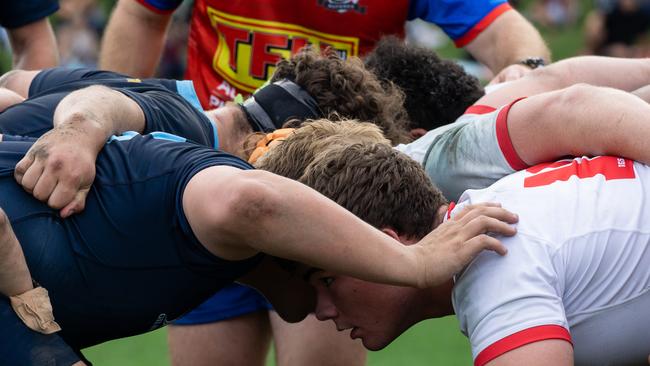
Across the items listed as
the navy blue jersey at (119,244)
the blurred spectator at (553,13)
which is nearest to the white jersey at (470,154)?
the navy blue jersey at (119,244)

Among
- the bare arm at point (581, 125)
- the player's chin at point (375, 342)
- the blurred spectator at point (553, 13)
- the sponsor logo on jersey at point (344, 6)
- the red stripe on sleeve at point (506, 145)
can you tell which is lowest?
the blurred spectator at point (553, 13)

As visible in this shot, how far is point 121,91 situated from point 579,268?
1488 mm

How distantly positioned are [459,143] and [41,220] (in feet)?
4.28

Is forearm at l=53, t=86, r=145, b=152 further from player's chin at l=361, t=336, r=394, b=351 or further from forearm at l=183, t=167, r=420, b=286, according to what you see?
player's chin at l=361, t=336, r=394, b=351

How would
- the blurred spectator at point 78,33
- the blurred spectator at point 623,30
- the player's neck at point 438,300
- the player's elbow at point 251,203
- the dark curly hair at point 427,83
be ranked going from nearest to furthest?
the player's elbow at point 251,203
the player's neck at point 438,300
the dark curly hair at point 427,83
the blurred spectator at point 78,33
the blurred spectator at point 623,30

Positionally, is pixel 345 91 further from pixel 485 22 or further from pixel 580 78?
pixel 485 22

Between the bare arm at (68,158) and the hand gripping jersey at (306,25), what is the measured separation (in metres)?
1.75

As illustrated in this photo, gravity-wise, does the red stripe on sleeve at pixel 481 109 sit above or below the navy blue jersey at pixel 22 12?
above

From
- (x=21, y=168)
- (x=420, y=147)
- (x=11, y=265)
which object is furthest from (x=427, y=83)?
(x=11, y=265)

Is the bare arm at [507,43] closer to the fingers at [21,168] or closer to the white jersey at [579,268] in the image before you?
the white jersey at [579,268]

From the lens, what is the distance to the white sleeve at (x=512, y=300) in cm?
276

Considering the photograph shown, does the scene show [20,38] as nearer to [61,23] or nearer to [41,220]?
[41,220]

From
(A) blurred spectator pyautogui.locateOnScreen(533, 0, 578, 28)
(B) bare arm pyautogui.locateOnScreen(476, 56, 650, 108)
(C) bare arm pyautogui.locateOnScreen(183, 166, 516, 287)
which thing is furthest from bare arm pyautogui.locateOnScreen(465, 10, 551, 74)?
(A) blurred spectator pyautogui.locateOnScreen(533, 0, 578, 28)

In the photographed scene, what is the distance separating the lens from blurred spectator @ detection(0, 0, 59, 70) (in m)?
5.25
